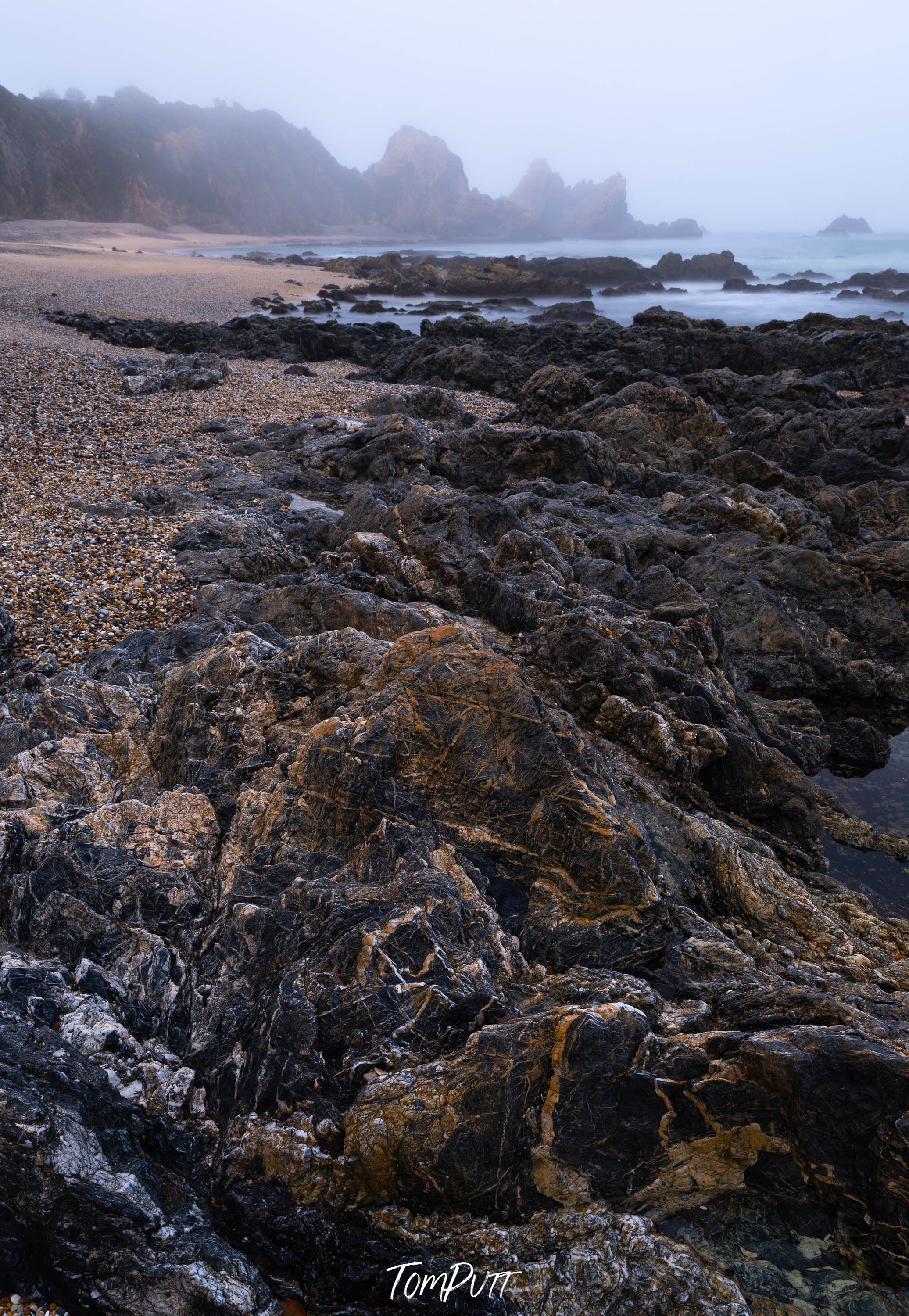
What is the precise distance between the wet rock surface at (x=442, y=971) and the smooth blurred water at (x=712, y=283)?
4037 cm

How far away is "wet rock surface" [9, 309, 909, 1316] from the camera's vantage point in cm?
338

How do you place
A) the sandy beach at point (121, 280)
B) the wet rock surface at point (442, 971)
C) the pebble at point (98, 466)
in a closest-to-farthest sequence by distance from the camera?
the wet rock surface at point (442, 971), the pebble at point (98, 466), the sandy beach at point (121, 280)

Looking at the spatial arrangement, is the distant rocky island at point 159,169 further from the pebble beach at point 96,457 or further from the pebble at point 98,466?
the pebble at point 98,466

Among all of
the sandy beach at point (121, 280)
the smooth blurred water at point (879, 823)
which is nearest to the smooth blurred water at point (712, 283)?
the sandy beach at point (121, 280)

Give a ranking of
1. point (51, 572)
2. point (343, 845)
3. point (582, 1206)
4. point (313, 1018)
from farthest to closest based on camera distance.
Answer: point (51, 572)
point (343, 845)
point (313, 1018)
point (582, 1206)

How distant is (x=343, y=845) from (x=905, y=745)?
9.08 m

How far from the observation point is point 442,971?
4324mm

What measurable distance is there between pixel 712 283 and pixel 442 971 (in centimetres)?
9363

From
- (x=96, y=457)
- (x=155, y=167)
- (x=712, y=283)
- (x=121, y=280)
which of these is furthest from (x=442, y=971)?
(x=155, y=167)

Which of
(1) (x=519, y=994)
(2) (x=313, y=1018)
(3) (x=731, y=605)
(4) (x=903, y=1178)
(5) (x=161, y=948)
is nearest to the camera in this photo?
(4) (x=903, y=1178)

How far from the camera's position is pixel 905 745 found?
10.2 meters

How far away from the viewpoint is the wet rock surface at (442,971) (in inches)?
133

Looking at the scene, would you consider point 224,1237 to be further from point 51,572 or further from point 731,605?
point 731,605

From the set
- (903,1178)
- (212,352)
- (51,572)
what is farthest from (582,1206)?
(212,352)
